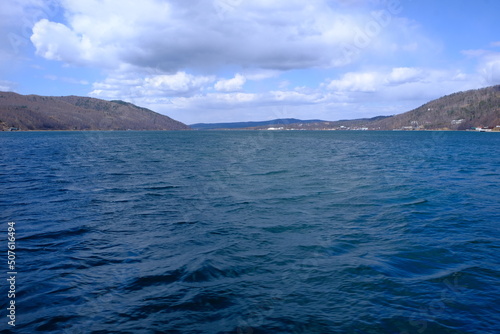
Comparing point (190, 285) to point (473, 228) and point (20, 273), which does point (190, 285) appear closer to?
point (20, 273)

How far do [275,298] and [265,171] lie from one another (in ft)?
92.0

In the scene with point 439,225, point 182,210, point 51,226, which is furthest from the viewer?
point 182,210

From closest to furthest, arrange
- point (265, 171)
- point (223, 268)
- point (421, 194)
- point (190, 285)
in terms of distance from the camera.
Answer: point (190, 285) → point (223, 268) → point (421, 194) → point (265, 171)

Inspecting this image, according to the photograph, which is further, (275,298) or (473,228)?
(473,228)

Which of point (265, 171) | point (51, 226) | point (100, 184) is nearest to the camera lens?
point (51, 226)

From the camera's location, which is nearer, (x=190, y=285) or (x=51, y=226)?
(x=190, y=285)

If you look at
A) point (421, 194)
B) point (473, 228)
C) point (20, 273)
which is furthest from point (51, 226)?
point (421, 194)

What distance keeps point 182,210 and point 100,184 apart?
1218 cm

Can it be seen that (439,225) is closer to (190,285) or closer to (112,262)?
(190,285)

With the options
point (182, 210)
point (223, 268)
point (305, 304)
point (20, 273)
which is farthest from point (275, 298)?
point (182, 210)

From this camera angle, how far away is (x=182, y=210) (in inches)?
784

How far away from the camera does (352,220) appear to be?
17984 mm

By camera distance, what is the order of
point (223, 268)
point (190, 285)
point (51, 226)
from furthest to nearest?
Result: 1. point (51, 226)
2. point (223, 268)
3. point (190, 285)

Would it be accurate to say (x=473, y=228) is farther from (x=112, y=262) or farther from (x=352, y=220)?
(x=112, y=262)
